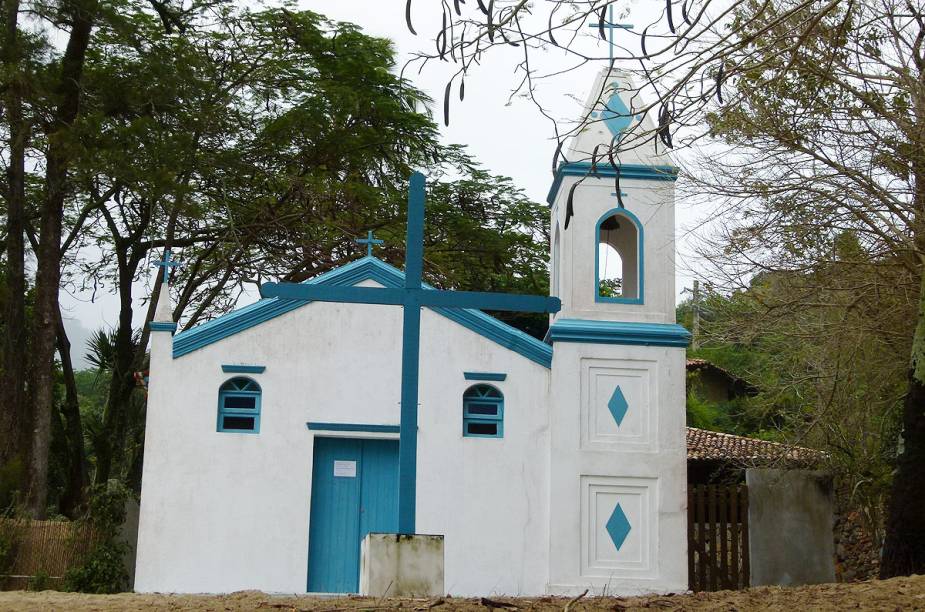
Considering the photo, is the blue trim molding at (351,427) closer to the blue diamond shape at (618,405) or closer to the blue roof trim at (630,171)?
the blue diamond shape at (618,405)

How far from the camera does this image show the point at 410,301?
9695mm

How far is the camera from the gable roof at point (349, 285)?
14172 millimetres

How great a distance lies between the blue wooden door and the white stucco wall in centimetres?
26

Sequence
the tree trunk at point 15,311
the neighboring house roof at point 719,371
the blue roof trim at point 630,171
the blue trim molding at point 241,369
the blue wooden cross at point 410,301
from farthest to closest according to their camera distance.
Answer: the neighboring house roof at point 719,371
the tree trunk at point 15,311
the blue roof trim at point 630,171
the blue trim molding at point 241,369
the blue wooden cross at point 410,301

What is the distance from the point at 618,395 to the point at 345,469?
12.0ft

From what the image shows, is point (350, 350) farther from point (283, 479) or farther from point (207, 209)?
point (207, 209)

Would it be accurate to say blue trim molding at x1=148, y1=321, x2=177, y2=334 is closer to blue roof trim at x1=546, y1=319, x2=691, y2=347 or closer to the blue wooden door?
the blue wooden door

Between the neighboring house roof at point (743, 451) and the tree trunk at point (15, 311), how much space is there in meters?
11.8

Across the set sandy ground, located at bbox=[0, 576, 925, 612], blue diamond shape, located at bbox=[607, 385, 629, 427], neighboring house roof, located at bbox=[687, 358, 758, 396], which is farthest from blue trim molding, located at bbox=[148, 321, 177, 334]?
neighboring house roof, located at bbox=[687, 358, 758, 396]

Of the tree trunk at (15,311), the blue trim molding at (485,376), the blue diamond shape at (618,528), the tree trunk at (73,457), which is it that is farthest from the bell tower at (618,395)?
the tree trunk at (73,457)

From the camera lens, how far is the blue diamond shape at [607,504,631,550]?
551 inches

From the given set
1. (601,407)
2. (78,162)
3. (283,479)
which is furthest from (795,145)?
(78,162)

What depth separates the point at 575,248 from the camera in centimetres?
1471

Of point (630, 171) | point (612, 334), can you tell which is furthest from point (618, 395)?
point (630, 171)
